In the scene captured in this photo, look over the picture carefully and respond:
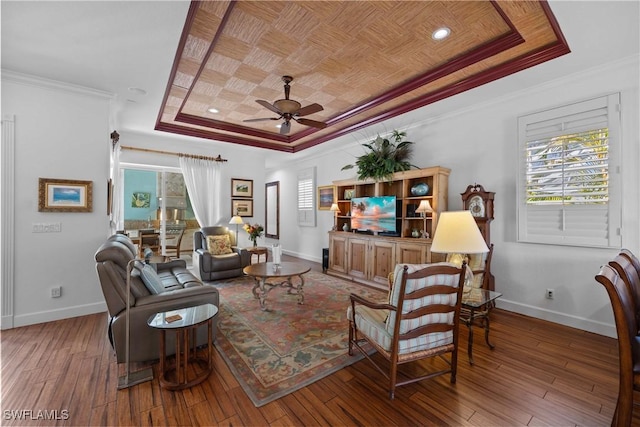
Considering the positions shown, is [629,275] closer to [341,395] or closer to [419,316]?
[419,316]

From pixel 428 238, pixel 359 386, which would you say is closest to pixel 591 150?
pixel 428 238

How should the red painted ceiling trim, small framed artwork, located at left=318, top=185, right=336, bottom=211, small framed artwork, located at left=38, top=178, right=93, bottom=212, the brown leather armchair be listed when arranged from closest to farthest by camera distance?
small framed artwork, located at left=38, top=178, right=93, bottom=212
the brown leather armchair
the red painted ceiling trim
small framed artwork, located at left=318, top=185, right=336, bottom=211

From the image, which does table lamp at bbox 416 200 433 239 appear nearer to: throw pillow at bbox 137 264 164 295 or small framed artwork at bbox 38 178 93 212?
throw pillow at bbox 137 264 164 295

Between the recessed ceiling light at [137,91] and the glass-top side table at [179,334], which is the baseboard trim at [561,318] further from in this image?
the recessed ceiling light at [137,91]

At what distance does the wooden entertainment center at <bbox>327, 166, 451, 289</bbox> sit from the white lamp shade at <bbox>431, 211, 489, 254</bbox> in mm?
1851

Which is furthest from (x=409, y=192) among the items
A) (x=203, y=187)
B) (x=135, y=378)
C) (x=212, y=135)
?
(x=203, y=187)

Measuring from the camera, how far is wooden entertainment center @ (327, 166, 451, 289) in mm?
4176

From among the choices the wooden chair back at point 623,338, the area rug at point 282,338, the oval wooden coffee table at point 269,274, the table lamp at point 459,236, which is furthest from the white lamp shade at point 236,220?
the wooden chair back at point 623,338

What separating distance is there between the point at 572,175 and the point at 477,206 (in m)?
1.03

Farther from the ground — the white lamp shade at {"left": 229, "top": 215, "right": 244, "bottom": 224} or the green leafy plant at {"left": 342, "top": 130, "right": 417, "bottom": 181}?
the green leafy plant at {"left": 342, "top": 130, "right": 417, "bottom": 181}

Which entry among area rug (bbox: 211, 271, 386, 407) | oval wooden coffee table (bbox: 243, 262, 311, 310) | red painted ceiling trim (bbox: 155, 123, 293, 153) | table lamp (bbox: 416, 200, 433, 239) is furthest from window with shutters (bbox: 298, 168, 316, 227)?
table lamp (bbox: 416, 200, 433, 239)

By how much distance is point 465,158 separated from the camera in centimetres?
410

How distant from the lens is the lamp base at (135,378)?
6.70ft

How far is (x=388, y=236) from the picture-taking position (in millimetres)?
4730
